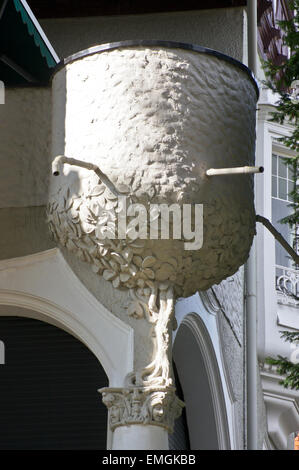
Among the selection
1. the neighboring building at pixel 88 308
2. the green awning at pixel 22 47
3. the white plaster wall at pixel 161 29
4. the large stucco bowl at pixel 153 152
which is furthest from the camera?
the white plaster wall at pixel 161 29

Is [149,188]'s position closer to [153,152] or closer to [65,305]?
[153,152]

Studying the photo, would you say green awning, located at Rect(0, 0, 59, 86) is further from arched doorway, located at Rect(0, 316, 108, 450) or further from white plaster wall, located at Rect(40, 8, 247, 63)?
arched doorway, located at Rect(0, 316, 108, 450)

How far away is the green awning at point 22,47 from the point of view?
42.1 feet

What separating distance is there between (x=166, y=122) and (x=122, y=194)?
2.58 feet

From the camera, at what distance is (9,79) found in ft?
48.0

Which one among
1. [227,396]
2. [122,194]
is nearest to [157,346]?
[122,194]

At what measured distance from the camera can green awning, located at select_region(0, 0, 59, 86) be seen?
1284 cm

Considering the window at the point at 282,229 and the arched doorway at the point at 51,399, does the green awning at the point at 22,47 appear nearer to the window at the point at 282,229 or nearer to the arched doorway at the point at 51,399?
the arched doorway at the point at 51,399

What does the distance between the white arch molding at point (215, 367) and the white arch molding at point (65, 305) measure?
2.15 m

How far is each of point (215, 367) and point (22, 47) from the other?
435 centimetres

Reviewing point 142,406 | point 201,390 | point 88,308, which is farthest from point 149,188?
point 201,390

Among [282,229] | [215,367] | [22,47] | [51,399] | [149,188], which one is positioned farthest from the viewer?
[282,229]

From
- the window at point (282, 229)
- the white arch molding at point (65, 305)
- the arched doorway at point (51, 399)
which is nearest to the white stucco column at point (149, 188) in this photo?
the white arch molding at point (65, 305)

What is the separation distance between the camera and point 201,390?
14.6 m
